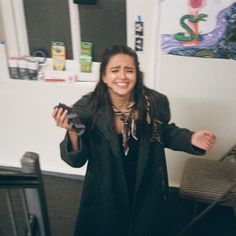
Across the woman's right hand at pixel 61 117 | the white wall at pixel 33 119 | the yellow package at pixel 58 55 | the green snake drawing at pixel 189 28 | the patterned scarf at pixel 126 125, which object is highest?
the green snake drawing at pixel 189 28

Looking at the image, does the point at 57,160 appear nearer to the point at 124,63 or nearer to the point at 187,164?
the point at 187,164

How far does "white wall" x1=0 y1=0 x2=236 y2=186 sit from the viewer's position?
2.20 meters

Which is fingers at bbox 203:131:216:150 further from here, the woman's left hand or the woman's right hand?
the woman's right hand

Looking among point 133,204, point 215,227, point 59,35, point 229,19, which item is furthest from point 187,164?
point 59,35

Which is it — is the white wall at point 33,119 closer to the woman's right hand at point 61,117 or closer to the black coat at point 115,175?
the black coat at point 115,175

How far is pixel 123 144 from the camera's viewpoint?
151 cm

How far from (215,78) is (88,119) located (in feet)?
3.65

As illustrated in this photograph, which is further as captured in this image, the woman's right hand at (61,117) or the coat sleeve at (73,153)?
the coat sleeve at (73,153)

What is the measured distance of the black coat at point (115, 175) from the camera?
1493mm

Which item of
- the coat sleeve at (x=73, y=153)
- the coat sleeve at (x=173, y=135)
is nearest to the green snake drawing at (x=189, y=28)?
the coat sleeve at (x=173, y=135)

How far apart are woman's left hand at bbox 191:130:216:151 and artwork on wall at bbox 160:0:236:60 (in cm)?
80

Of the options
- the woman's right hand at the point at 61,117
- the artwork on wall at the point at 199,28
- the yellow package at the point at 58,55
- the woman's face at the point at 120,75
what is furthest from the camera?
the yellow package at the point at 58,55

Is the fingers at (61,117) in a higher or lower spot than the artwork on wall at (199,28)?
lower

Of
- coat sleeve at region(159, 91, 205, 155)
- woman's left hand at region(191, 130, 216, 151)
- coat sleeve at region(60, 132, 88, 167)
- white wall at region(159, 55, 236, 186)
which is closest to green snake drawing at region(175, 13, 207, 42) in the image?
white wall at region(159, 55, 236, 186)
